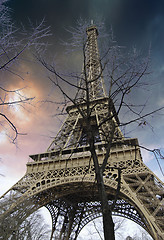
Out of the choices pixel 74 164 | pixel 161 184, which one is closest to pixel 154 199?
pixel 161 184

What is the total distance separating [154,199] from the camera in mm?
10453

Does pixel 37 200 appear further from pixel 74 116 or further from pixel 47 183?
pixel 74 116

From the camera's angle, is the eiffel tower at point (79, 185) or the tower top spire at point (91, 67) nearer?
the tower top spire at point (91, 67)

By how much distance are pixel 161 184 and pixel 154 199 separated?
1.11 metres

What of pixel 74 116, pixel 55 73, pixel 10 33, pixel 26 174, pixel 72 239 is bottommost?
pixel 72 239

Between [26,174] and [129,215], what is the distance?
11002mm

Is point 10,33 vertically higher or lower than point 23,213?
higher

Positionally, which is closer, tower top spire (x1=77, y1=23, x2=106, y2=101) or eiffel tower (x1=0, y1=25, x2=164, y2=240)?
tower top spire (x1=77, y1=23, x2=106, y2=101)

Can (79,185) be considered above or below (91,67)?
below

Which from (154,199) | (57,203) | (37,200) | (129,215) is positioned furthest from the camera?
(57,203)

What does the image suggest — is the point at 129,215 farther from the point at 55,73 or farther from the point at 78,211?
the point at 55,73

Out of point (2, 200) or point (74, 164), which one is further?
point (74, 164)

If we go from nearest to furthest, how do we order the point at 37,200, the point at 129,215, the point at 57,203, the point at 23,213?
the point at 23,213, the point at 37,200, the point at 129,215, the point at 57,203

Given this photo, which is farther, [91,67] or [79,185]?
[91,67]
